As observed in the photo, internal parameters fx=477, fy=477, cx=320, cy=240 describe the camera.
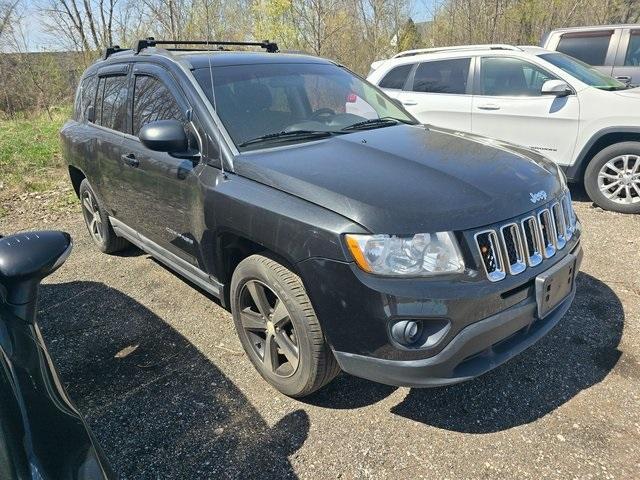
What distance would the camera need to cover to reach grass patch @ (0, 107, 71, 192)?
7820mm

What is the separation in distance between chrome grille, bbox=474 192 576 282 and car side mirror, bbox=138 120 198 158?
1.68 m

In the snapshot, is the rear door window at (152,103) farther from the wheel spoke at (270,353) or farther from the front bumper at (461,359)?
the front bumper at (461,359)

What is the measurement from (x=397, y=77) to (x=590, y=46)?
399 centimetres

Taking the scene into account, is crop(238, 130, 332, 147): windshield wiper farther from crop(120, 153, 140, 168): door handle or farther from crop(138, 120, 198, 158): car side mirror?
crop(120, 153, 140, 168): door handle

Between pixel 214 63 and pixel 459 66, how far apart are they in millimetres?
4389

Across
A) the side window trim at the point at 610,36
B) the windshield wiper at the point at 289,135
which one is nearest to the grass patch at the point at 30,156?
the windshield wiper at the point at 289,135

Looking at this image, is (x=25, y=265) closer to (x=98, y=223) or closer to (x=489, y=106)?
(x=98, y=223)

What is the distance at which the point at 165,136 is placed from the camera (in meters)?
2.64

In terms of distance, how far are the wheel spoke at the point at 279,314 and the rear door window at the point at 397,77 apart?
5363 mm

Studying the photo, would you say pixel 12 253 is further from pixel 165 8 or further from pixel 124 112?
pixel 165 8

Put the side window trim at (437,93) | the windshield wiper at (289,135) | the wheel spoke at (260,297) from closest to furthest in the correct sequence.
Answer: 1. the wheel spoke at (260,297)
2. the windshield wiper at (289,135)
3. the side window trim at (437,93)

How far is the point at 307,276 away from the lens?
2.18 metres

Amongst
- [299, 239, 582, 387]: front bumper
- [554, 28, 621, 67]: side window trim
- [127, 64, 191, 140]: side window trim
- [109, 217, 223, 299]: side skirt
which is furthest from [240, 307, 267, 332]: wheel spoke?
[554, 28, 621, 67]: side window trim

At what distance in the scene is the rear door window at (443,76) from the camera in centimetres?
643
